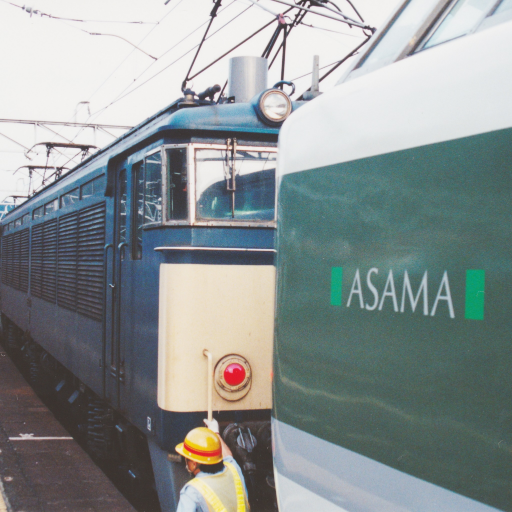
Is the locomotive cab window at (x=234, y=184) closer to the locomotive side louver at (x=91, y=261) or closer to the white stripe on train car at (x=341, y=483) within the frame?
the locomotive side louver at (x=91, y=261)

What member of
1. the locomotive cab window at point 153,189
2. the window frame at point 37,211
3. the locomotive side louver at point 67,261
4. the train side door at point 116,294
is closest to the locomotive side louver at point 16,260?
the window frame at point 37,211

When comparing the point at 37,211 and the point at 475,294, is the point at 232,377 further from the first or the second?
the point at 37,211

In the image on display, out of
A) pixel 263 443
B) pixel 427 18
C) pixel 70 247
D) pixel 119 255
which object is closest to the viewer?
pixel 427 18

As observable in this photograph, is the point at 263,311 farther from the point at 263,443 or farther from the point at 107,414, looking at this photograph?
the point at 107,414

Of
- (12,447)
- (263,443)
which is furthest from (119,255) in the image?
(12,447)

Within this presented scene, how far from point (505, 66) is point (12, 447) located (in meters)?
6.91

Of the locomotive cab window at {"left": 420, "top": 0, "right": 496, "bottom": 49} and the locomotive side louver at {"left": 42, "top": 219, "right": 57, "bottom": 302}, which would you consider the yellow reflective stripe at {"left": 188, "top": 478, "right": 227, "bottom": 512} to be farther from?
the locomotive side louver at {"left": 42, "top": 219, "right": 57, "bottom": 302}

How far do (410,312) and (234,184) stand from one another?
114 inches

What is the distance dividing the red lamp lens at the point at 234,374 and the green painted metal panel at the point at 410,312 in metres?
2.11

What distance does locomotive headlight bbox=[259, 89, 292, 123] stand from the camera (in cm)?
460

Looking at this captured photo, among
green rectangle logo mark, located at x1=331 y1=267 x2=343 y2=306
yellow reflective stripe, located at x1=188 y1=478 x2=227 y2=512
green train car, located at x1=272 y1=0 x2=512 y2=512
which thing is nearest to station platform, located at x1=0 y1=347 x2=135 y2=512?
yellow reflective stripe, located at x1=188 y1=478 x2=227 y2=512

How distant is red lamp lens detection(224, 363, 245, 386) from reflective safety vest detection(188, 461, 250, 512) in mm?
762

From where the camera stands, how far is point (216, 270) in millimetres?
4379

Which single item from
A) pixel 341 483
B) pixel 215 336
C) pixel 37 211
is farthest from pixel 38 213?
pixel 341 483
